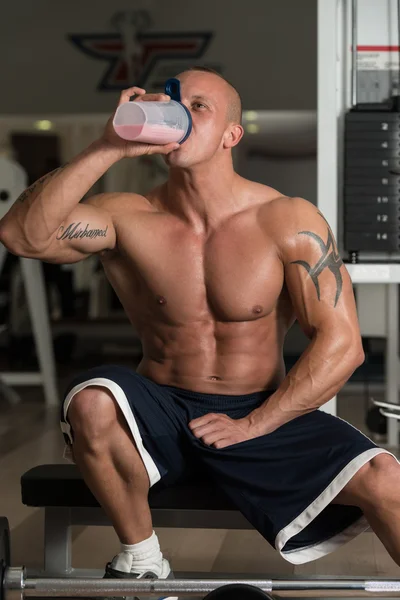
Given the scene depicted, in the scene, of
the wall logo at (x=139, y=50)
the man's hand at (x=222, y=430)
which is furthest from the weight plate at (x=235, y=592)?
the wall logo at (x=139, y=50)

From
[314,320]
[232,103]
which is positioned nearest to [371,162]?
[232,103]

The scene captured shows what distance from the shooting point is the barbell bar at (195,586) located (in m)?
1.61

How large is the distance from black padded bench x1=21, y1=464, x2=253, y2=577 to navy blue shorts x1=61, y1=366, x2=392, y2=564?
46 millimetres

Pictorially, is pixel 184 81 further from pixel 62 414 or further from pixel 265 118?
pixel 265 118

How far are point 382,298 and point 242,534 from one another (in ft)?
4.23

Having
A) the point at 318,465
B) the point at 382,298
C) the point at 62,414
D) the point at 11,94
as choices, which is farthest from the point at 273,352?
the point at 11,94

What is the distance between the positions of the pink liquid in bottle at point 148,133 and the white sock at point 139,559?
78cm

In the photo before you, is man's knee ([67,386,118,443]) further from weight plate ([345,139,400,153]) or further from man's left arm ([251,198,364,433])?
weight plate ([345,139,400,153])

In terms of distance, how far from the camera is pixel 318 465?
1839 millimetres

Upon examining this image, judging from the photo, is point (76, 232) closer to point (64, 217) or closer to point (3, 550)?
point (64, 217)

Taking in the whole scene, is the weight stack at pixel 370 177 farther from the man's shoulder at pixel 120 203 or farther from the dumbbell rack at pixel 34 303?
the dumbbell rack at pixel 34 303

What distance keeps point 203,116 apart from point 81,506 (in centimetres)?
87

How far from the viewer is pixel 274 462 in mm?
1885

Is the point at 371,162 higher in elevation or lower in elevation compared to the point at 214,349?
higher
